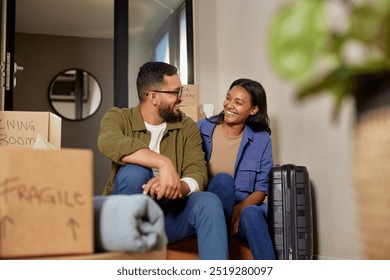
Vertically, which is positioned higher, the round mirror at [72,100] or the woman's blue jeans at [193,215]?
the round mirror at [72,100]

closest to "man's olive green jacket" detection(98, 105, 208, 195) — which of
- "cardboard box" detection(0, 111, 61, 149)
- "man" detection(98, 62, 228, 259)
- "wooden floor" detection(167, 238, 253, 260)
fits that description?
"man" detection(98, 62, 228, 259)

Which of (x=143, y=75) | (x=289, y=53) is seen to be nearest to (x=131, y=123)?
(x=143, y=75)

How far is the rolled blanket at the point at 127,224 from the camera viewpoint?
1.65 feet

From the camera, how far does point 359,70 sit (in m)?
0.33

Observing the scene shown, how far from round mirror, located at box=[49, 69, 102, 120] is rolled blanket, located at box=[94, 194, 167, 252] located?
2.75m

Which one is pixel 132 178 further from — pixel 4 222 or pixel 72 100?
pixel 72 100

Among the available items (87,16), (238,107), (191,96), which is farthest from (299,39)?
(87,16)

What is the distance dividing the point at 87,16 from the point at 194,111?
1.13 meters

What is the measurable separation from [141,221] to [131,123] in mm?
494

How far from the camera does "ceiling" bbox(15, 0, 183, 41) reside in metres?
1.65

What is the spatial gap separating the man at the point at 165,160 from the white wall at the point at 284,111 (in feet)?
0.60

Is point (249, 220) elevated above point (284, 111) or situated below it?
below

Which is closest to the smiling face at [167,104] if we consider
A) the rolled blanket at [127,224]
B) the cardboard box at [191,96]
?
the cardboard box at [191,96]

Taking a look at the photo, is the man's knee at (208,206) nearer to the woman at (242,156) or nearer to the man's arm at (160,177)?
the man's arm at (160,177)
